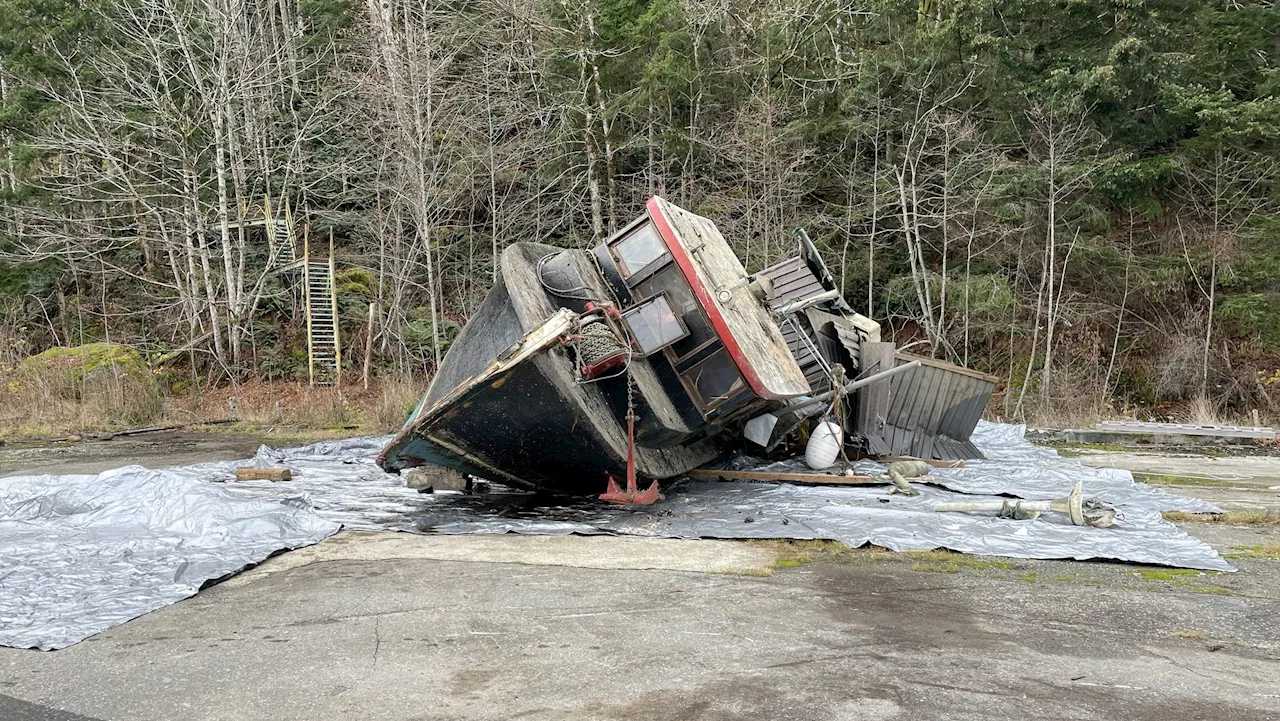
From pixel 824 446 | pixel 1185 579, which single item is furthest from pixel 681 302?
pixel 1185 579

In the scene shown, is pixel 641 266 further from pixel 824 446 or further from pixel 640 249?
pixel 824 446

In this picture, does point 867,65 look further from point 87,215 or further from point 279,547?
point 87,215

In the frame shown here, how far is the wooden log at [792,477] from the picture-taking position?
9.52 metres

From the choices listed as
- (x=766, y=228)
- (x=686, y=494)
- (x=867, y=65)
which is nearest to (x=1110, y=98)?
(x=867, y=65)

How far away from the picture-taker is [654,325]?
8125mm

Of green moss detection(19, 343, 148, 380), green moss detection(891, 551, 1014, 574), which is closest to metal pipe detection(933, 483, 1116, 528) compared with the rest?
green moss detection(891, 551, 1014, 574)

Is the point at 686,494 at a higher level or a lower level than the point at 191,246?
lower

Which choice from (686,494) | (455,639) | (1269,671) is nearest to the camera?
(1269,671)

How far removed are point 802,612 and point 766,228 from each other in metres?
16.7

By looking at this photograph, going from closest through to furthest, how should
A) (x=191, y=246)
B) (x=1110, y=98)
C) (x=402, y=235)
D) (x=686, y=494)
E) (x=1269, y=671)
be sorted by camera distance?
1. (x=1269, y=671)
2. (x=686, y=494)
3. (x=1110, y=98)
4. (x=191, y=246)
5. (x=402, y=235)

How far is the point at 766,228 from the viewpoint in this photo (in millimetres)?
21219

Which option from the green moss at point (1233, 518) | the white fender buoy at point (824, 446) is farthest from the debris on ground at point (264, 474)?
the green moss at point (1233, 518)

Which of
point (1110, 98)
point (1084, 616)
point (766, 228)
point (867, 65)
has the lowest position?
point (1084, 616)

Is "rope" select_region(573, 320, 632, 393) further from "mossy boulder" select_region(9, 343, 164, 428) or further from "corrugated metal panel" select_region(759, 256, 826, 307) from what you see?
"mossy boulder" select_region(9, 343, 164, 428)
